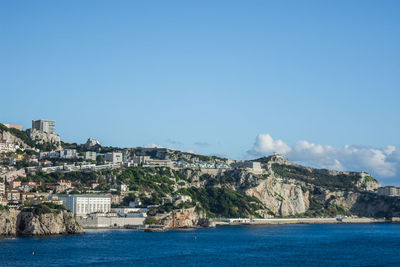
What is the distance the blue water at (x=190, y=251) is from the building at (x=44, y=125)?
8657 centimetres

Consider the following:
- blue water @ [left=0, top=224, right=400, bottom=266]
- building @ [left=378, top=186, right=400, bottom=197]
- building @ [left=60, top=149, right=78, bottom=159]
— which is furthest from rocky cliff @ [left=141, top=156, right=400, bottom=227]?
blue water @ [left=0, top=224, right=400, bottom=266]

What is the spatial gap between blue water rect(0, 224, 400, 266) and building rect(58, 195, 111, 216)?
14.9 m

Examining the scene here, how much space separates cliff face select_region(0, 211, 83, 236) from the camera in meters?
77.7

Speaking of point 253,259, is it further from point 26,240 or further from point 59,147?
point 59,147

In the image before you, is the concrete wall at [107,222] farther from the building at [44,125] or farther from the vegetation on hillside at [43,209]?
the building at [44,125]

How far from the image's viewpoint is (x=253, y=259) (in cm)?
6216

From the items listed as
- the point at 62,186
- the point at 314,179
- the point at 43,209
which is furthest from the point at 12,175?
the point at 314,179

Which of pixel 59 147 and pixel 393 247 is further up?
pixel 59 147

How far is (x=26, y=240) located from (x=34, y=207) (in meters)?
10.3

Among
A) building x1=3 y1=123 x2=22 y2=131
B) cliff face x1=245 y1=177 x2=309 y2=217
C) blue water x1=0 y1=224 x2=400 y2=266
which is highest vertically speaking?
building x1=3 y1=123 x2=22 y2=131

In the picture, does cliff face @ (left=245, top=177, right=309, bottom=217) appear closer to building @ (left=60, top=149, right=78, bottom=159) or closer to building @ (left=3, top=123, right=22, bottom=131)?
building @ (left=60, top=149, right=78, bottom=159)

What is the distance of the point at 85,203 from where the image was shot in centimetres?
10306

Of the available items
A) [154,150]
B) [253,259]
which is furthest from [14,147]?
[253,259]

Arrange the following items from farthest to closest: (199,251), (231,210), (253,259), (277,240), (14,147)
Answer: (14,147) < (231,210) < (277,240) < (199,251) < (253,259)
